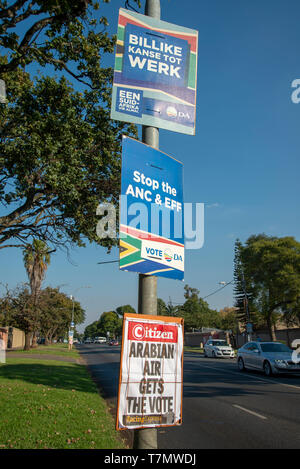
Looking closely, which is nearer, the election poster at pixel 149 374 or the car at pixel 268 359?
the election poster at pixel 149 374

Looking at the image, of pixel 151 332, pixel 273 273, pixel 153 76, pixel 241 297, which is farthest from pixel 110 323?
pixel 151 332

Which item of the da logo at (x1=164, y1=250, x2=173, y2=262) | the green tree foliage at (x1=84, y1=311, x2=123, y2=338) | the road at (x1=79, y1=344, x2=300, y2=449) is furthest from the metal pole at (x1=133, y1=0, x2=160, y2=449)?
the green tree foliage at (x1=84, y1=311, x2=123, y2=338)

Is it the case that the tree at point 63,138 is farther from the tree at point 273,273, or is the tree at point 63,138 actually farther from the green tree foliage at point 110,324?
the green tree foliage at point 110,324

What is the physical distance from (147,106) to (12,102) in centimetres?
1002

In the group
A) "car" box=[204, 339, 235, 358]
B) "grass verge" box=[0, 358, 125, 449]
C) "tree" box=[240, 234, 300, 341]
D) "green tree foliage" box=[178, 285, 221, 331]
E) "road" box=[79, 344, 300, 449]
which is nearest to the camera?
"grass verge" box=[0, 358, 125, 449]

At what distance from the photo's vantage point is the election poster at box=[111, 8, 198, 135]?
4.00 metres

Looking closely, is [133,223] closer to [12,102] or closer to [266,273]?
[12,102]

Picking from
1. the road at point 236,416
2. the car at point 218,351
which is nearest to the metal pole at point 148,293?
the road at point 236,416

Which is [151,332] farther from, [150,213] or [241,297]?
[241,297]

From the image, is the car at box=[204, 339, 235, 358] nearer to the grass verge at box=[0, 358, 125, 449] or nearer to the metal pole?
the grass verge at box=[0, 358, 125, 449]

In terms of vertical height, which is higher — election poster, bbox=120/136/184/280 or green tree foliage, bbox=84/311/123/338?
election poster, bbox=120/136/184/280

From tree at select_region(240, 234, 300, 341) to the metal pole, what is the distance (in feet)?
131

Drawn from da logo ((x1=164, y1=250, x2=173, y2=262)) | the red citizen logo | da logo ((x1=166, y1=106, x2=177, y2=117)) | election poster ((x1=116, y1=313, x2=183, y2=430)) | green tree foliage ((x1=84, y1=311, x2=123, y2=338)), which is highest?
da logo ((x1=166, y1=106, x2=177, y2=117))

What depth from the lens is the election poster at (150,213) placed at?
3.44 metres
